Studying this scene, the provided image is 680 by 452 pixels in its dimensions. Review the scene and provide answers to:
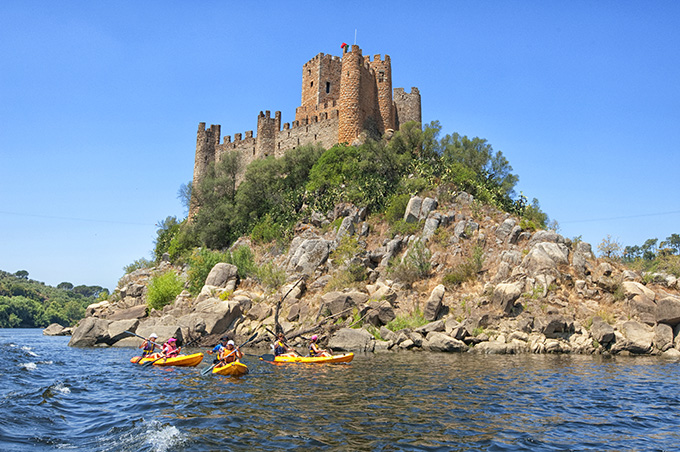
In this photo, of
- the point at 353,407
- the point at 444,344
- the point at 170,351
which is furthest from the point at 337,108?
the point at 353,407

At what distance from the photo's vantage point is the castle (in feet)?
145

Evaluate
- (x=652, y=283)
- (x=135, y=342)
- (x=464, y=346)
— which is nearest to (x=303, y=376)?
(x=464, y=346)

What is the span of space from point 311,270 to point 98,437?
2594cm

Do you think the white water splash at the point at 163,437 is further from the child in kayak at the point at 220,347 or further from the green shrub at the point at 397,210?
the green shrub at the point at 397,210

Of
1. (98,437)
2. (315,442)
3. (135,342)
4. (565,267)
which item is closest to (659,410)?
(315,442)

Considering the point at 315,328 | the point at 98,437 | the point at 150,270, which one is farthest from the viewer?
the point at 150,270

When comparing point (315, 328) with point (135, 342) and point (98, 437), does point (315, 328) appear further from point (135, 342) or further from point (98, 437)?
point (98, 437)

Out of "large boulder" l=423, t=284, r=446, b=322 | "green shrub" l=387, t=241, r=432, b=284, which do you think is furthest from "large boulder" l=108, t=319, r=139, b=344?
"large boulder" l=423, t=284, r=446, b=322

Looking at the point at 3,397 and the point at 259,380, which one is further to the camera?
the point at 259,380

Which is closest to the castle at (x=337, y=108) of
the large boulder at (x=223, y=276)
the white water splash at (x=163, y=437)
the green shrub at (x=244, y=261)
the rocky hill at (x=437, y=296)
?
the rocky hill at (x=437, y=296)

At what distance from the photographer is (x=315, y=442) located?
31.5 feet

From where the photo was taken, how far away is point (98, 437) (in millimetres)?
10281

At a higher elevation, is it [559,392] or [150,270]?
[150,270]

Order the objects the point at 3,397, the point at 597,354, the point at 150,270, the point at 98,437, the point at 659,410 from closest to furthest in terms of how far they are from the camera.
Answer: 1. the point at 98,437
2. the point at 659,410
3. the point at 3,397
4. the point at 597,354
5. the point at 150,270
